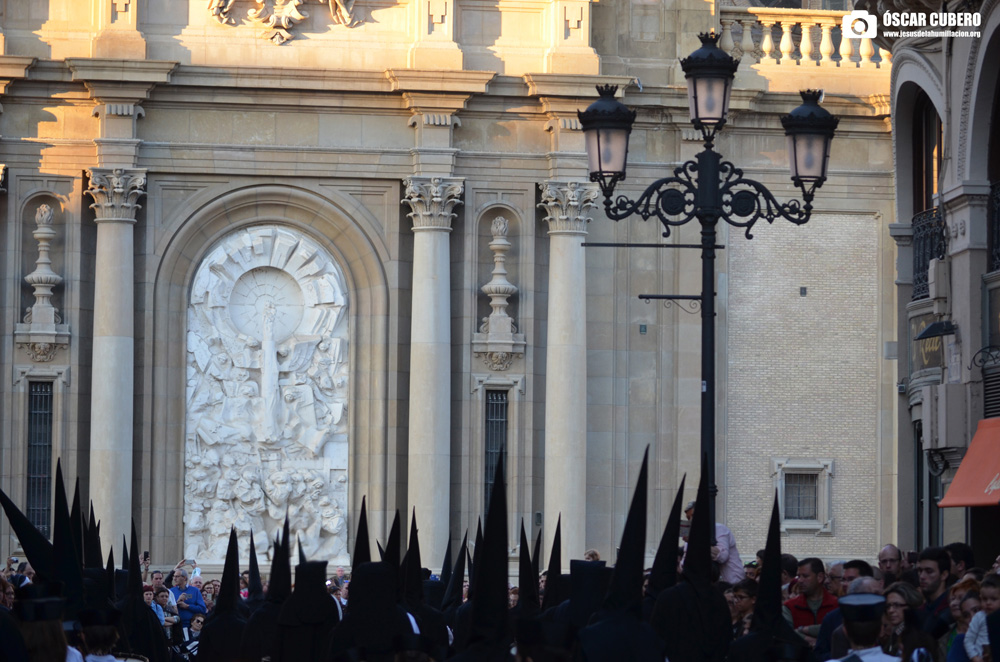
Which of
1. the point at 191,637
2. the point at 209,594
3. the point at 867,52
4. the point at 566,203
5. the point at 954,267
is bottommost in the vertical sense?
the point at 191,637

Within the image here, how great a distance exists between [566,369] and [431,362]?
1.95m

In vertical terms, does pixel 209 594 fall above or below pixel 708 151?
below

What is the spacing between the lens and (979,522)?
22.1m

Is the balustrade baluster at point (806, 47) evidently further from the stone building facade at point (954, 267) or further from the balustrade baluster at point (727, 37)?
the stone building facade at point (954, 267)

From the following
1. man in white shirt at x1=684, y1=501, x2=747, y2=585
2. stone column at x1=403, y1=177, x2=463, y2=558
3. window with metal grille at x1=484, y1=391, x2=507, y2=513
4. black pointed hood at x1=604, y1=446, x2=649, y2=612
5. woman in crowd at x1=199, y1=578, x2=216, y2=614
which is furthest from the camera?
window with metal grille at x1=484, y1=391, x2=507, y2=513

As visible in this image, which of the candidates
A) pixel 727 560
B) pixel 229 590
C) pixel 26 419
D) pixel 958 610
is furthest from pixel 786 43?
pixel 958 610

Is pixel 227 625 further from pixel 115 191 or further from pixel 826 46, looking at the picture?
pixel 826 46

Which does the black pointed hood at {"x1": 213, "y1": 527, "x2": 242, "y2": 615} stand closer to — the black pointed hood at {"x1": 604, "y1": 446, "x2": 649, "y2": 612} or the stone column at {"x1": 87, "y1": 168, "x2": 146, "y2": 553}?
the black pointed hood at {"x1": 604, "y1": 446, "x2": 649, "y2": 612}

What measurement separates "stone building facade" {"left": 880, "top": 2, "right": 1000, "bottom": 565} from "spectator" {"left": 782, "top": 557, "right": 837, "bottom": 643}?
4.99 metres

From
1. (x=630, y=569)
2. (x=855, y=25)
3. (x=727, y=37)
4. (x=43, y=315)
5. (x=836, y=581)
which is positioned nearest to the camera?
(x=630, y=569)

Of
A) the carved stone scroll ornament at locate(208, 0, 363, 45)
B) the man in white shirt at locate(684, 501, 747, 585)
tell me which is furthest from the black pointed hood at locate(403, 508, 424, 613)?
the carved stone scroll ornament at locate(208, 0, 363, 45)

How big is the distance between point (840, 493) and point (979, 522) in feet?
29.2

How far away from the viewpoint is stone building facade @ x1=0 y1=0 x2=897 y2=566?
29328 mm

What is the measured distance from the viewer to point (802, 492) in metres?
31.1
